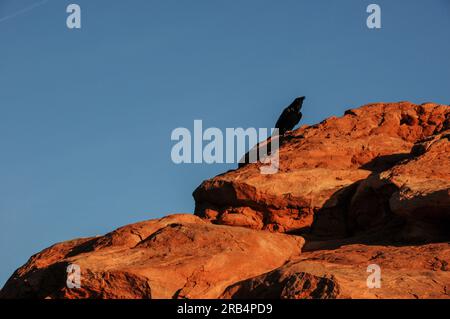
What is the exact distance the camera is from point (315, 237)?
2147cm

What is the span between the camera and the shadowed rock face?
1692cm

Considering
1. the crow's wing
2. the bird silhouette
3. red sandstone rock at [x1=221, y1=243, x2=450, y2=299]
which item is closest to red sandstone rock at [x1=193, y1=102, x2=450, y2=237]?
red sandstone rock at [x1=221, y1=243, x2=450, y2=299]

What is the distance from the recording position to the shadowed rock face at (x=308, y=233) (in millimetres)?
16922

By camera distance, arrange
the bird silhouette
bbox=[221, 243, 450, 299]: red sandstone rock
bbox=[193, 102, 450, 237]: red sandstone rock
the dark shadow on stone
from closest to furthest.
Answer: bbox=[221, 243, 450, 299]: red sandstone rock, bbox=[193, 102, 450, 237]: red sandstone rock, the dark shadow on stone, the bird silhouette

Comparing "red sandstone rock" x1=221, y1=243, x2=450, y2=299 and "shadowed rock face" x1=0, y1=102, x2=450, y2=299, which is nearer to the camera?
"red sandstone rock" x1=221, y1=243, x2=450, y2=299

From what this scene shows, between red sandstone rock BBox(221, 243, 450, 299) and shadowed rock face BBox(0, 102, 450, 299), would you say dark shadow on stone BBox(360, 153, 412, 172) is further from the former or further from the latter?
red sandstone rock BBox(221, 243, 450, 299)

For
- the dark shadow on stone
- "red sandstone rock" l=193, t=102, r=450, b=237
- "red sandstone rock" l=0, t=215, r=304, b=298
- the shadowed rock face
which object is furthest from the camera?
the dark shadow on stone

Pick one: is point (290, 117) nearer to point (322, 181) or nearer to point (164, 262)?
point (322, 181)

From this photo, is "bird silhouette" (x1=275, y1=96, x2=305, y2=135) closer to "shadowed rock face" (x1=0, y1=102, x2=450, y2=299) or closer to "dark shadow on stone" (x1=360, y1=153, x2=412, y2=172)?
"shadowed rock face" (x1=0, y1=102, x2=450, y2=299)

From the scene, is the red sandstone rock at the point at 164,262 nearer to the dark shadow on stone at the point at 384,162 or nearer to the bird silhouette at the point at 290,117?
the dark shadow on stone at the point at 384,162

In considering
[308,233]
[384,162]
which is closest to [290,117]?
[384,162]

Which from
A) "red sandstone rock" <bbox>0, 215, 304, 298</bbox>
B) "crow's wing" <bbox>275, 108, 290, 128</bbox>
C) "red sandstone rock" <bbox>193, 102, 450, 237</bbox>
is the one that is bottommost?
"red sandstone rock" <bbox>0, 215, 304, 298</bbox>

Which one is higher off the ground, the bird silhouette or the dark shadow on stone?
the bird silhouette

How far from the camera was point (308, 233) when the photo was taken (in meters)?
21.8
